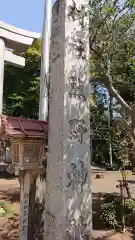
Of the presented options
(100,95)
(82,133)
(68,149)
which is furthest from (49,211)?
(100,95)

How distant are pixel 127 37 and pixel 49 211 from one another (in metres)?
5.84

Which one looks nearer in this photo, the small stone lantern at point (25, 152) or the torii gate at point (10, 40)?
the small stone lantern at point (25, 152)

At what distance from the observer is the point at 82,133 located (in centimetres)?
418

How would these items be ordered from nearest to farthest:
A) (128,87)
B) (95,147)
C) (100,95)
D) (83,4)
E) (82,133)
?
(82,133) < (83,4) < (128,87) < (100,95) < (95,147)

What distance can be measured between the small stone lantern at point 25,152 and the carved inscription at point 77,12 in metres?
1.84

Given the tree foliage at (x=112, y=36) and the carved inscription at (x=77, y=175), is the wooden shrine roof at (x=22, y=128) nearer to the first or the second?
the carved inscription at (x=77, y=175)

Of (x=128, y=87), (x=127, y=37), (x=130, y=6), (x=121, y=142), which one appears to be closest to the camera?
(x=130, y=6)

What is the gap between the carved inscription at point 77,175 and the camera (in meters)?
3.93

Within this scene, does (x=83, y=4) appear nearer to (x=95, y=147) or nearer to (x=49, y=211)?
(x=49, y=211)

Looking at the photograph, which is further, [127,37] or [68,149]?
[127,37]

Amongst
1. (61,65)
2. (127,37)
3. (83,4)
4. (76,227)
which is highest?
(127,37)

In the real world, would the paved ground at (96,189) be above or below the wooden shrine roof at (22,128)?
below

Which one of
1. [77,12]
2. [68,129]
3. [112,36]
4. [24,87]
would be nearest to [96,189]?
[24,87]

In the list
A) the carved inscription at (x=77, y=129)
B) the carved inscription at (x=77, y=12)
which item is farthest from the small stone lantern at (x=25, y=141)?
the carved inscription at (x=77, y=12)
